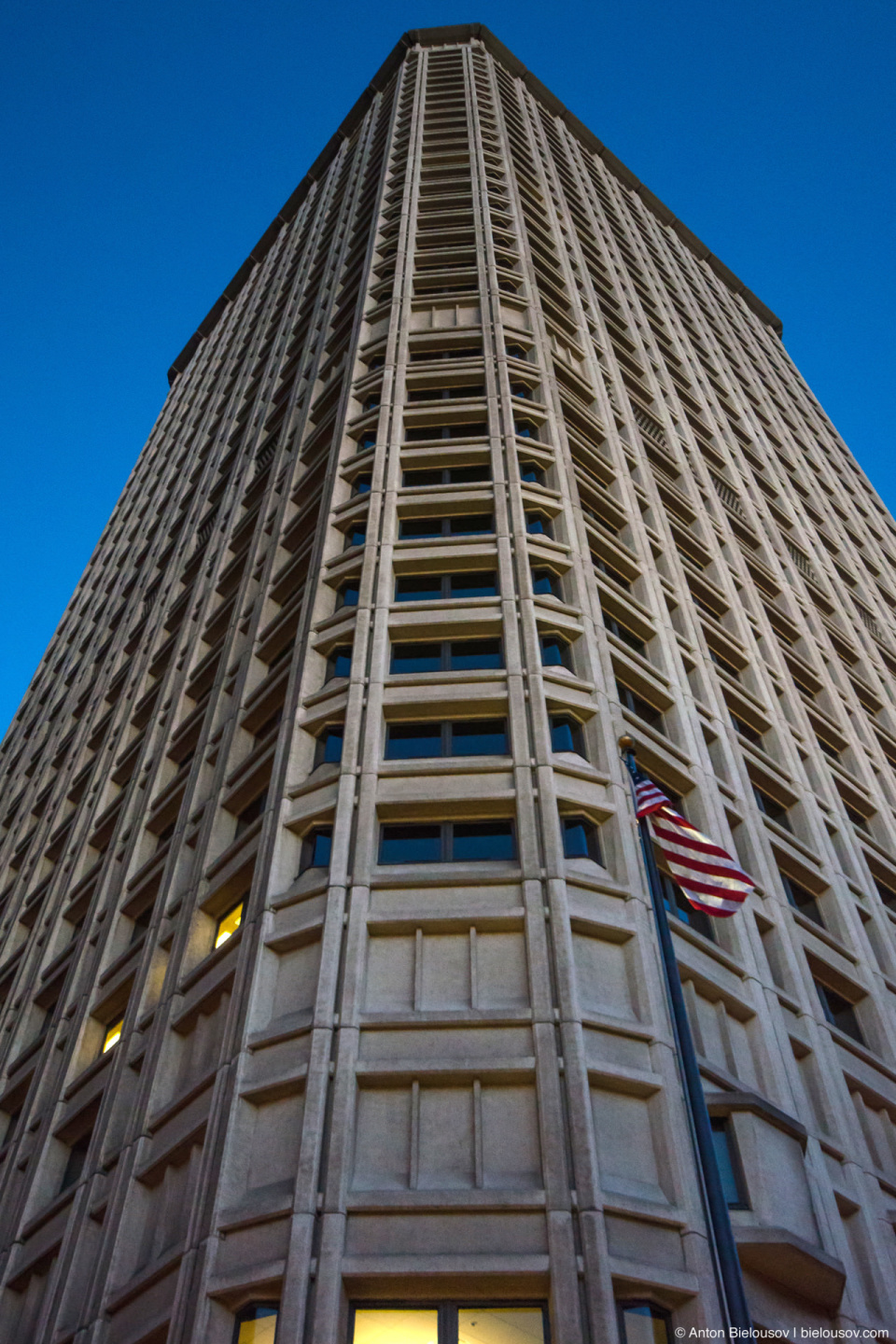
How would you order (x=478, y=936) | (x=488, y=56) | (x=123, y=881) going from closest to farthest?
(x=478, y=936) < (x=123, y=881) < (x=488, y=56)

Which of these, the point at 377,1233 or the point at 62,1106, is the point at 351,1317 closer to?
the point at 377,1233

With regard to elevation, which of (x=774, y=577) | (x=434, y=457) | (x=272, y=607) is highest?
(x=774, y=577)

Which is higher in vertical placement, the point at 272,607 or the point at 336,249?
the point at 336,249

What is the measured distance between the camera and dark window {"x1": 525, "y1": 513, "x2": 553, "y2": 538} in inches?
1112

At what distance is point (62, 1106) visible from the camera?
967 inches

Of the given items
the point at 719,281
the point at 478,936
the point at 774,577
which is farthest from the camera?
the point at 719,281

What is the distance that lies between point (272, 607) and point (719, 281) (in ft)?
186

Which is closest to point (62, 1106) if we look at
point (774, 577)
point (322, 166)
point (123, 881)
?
point (123, 881)

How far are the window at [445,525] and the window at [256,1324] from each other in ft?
56.3

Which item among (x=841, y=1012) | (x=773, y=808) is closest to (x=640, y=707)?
(x=773, y=808)

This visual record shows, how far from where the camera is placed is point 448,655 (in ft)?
79.3

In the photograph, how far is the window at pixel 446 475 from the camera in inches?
1172

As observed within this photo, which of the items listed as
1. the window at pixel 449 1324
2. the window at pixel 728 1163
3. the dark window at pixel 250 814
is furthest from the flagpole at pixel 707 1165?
the dark window at pixel 250 814

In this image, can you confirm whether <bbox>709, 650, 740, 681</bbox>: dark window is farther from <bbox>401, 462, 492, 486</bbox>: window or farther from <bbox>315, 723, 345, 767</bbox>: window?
<bbox>315, 723, 345, 767</bbox>: window
